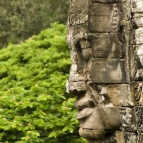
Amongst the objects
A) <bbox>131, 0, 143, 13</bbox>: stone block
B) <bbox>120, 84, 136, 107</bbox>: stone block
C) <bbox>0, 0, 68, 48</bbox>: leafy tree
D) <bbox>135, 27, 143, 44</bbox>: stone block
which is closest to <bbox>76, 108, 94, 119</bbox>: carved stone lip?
<bbox>120, 84, 136, 107</bbox>: stone block

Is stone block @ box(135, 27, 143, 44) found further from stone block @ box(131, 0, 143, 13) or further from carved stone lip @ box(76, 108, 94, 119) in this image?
carved stone lip @ box(76, 108, 94, 119)

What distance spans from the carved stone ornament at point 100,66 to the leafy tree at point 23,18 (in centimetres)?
1747

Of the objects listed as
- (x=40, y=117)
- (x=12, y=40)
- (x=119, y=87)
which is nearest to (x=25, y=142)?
(x=40, y=117)

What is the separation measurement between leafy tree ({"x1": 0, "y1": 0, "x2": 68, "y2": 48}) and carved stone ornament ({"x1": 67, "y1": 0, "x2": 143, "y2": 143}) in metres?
17.5

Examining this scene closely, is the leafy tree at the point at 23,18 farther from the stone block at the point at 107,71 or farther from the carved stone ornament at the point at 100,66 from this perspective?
the stone block at the point at 107,71

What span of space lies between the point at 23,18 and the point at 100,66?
20.2 m

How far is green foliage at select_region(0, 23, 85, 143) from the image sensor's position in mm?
10289

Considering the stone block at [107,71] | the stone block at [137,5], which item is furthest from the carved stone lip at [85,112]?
the stone block at [137,5]

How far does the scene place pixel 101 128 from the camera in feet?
24.0

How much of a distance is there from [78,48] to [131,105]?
159 cm

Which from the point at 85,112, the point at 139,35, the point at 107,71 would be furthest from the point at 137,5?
the point at 85,112

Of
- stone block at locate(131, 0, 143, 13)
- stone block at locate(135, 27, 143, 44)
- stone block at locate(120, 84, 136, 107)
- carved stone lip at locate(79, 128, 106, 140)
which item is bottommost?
carved stone lip at locate(79, 128, 106, 140)

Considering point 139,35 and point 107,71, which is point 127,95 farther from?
point 107,71

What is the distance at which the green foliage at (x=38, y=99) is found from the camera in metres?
10.3
